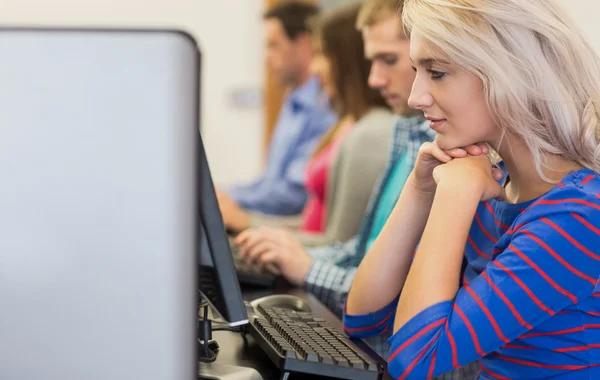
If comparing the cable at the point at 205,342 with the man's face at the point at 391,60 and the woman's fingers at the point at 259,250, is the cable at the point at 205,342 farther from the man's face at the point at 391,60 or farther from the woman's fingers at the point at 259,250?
the man's face at the point at 391,60

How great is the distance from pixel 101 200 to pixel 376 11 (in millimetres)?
1258

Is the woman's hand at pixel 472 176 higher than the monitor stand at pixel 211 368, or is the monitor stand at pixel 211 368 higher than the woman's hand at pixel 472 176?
the woman's hand at pixel 472 176

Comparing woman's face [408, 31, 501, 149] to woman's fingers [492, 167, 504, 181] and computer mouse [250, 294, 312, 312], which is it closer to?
woman's fingers [492, 167, 504, 181]

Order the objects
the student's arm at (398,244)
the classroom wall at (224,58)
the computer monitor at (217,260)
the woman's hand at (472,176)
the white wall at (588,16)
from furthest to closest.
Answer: the classroom wall at (224,58), the white wall at (588,16), the student's arm at (398,244), the woman's hand at (472,176), the computer monitor at (217,260)

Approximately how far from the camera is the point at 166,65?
574mm

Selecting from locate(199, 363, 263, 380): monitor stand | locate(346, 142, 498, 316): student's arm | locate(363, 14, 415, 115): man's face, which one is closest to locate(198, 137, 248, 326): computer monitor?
locate(199, 363, 263, 380): monitor stand

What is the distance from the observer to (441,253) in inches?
36.0

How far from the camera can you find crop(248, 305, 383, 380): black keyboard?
83cm

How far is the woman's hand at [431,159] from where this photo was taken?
1010 mm

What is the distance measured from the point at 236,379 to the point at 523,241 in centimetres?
37

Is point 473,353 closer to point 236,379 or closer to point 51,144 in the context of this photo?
point 236,379

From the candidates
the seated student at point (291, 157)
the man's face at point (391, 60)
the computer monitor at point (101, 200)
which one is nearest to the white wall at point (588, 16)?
the man's face at point (391, 60)

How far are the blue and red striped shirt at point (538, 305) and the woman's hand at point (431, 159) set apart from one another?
12 cm

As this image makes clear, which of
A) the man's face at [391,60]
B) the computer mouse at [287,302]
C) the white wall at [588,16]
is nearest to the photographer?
the computer mouse at [287,302]
